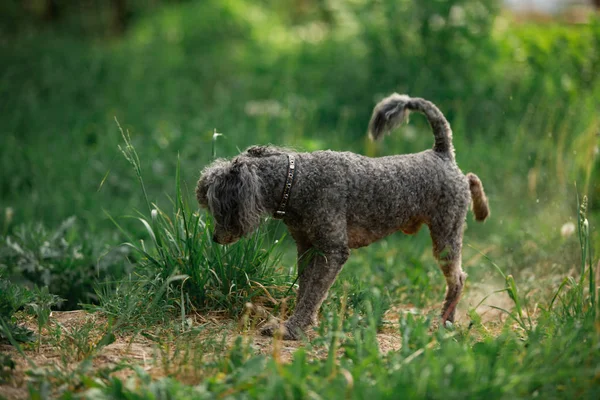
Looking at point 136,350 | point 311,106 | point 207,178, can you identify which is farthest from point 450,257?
point 311,106

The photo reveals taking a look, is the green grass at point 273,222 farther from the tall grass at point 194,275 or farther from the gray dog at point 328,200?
the gray dog at point 328,200

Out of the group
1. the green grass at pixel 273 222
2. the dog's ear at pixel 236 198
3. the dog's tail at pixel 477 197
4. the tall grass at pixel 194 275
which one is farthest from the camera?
the dog's tail at pixel 477 197

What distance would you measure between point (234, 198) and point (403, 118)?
1150 millimetres

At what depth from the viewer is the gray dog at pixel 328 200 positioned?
309cm

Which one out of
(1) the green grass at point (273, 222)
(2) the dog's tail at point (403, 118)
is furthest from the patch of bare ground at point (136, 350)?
(2) the dog's tail at point (403, 118)

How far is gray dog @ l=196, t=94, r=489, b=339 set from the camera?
3086 millimetres

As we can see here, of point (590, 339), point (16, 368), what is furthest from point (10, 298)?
point (590, 339)

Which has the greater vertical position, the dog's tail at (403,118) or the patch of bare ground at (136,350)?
the dog's tail at (403,118)

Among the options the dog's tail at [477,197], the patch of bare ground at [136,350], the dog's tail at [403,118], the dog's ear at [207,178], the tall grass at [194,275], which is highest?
the dog's tail at [403,118]

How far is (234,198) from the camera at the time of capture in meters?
3.02

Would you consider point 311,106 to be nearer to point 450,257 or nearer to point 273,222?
point 273,222

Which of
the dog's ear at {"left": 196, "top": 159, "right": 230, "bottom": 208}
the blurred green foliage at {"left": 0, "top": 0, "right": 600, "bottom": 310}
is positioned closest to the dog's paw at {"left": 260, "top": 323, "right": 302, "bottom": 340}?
the dog's ear at {"left": 196, "top": 159, "right": 230, "bottom": 208}

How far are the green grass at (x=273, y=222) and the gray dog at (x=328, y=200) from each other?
250mm

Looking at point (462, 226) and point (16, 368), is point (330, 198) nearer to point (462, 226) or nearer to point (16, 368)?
point (462, 226)
